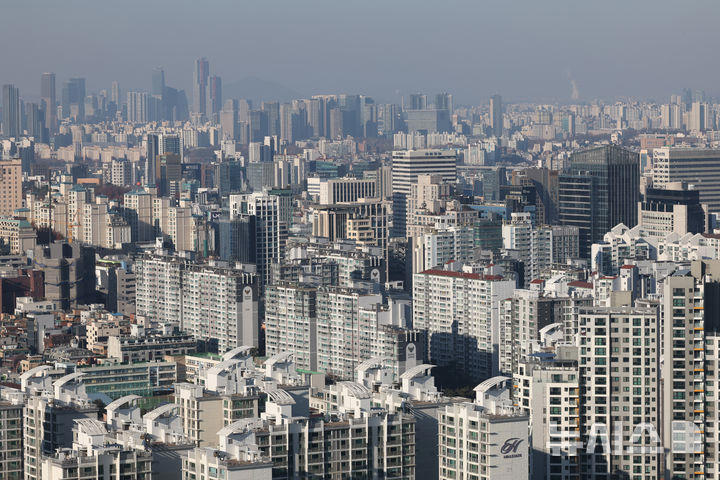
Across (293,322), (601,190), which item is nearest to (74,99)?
(601,190)

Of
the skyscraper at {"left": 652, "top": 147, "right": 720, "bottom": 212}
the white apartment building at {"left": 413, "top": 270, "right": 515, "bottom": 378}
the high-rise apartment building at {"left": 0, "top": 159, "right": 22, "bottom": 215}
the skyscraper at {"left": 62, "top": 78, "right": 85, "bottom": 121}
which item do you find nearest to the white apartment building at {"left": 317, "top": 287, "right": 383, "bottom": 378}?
the white apartment building at {"left": 413, "top": 270, "right": 515, "bottom": 378}

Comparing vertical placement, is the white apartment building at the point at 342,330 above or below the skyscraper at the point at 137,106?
below

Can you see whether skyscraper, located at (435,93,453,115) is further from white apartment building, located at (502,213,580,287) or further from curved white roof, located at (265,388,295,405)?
curved white roof, located at (265,388,295,405)

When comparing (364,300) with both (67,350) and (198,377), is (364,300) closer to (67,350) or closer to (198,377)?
(67,350)

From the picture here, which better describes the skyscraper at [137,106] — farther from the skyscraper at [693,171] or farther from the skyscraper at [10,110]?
the skyscraper at [693,171]

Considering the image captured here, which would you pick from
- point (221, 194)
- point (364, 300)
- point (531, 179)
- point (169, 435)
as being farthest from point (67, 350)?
point (221, 194)

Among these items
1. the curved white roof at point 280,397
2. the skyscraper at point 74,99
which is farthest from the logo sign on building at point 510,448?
the skyscraper at point 74,99
